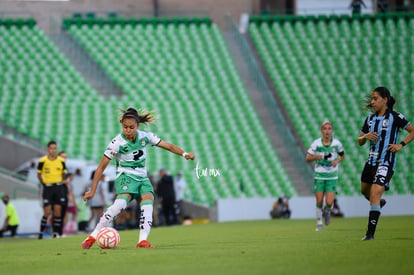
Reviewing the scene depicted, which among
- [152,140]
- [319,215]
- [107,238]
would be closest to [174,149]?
[152,140]

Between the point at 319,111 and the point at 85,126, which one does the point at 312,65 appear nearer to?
the point at 319,111

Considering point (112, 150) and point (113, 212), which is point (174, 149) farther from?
point (113, 212)

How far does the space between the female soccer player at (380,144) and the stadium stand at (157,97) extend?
20455 mm

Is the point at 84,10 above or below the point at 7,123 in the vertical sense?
above

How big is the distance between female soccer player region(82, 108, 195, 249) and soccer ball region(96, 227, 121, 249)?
12 cm

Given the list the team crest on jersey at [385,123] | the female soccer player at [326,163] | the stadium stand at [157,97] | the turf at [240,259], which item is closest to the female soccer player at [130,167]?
the turf at [240,259]

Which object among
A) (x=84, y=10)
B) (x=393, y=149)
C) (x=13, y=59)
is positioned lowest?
(x=393, y=149)

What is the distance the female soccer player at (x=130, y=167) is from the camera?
45.9ft

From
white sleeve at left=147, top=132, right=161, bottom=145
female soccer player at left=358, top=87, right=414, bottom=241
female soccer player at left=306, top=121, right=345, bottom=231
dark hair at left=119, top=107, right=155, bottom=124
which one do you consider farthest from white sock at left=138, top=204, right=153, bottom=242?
female soccer player at left=306, top=121, right=345, bottom=231

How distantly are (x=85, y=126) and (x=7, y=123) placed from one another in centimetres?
302

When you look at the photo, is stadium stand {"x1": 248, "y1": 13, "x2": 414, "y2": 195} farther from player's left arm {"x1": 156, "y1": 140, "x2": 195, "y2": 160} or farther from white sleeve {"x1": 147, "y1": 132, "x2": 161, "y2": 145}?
player's left arm {"x1": 156, "y1": 140, "x2": 195, "y2": 160}

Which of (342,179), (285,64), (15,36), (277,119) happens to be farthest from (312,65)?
(15,36)

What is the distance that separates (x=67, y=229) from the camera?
3158 cm

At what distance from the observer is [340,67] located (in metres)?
41.4
